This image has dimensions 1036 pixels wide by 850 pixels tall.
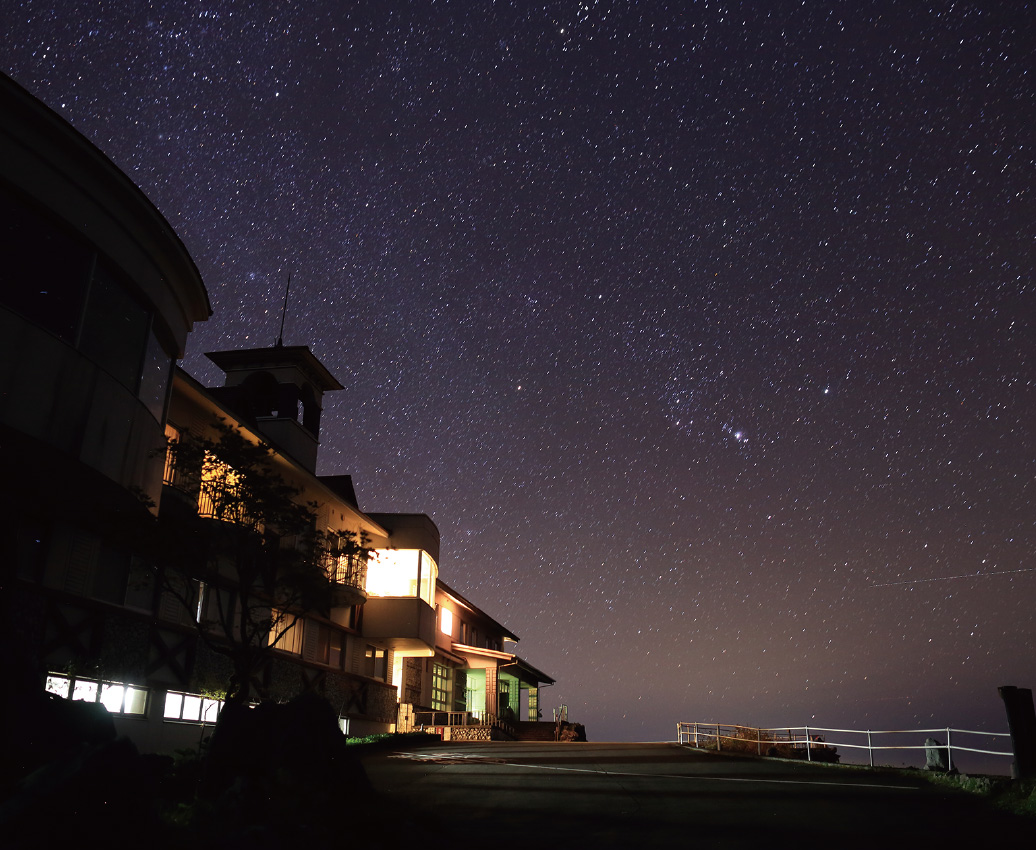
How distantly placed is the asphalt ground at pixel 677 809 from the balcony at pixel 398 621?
1522 cm

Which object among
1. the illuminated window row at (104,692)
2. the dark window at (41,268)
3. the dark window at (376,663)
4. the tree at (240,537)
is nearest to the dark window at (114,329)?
the dark window at (41,268)

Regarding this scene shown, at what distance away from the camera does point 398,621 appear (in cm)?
3534

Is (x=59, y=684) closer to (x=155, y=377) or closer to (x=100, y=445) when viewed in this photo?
(x=100, y=445)

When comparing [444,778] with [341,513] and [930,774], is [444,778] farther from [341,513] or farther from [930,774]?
[341,513]

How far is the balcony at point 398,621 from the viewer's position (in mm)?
35031

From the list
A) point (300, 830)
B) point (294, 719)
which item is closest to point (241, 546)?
point (294, 719)

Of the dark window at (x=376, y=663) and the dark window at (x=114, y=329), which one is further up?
the dark window at (x=114, y=329)

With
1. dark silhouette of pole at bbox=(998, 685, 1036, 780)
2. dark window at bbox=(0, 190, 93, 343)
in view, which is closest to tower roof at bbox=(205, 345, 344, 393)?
dark window at bbox=(0, 190, 93, 343)

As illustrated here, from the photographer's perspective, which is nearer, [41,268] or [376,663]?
[41,268]

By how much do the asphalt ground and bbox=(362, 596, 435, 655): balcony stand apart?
15217 mm

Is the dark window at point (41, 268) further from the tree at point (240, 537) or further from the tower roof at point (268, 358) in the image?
the tower roof at point (268, 358)

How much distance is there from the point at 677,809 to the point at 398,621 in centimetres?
2371

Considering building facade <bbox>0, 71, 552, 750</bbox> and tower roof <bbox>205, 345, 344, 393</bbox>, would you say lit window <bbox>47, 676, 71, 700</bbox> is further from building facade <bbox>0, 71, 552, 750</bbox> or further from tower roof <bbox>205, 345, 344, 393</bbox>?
tower roof <bbox>205, 345, 344, 393</bbox>

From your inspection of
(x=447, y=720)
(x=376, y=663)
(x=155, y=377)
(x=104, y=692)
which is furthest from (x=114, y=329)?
(x=447, y=720)
